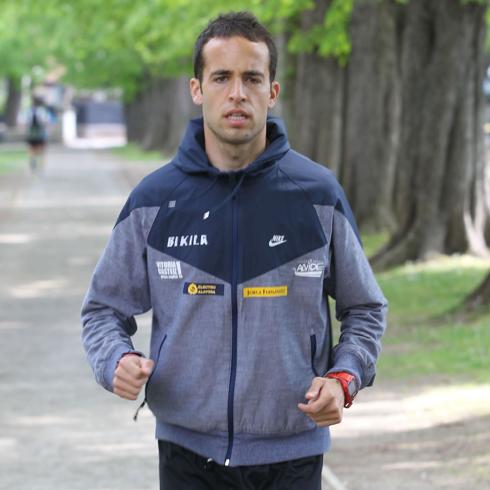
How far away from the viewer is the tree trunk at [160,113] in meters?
55.7

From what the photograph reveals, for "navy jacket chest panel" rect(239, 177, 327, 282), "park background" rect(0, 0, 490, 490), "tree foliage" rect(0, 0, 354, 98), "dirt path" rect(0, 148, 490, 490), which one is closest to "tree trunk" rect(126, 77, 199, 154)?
"tree foliage" rect(0, 0, 354, 98)

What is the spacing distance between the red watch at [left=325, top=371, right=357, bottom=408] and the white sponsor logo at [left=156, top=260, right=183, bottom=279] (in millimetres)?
460

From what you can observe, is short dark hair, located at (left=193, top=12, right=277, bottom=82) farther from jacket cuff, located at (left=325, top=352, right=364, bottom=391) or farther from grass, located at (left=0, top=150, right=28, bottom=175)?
grass, located at (left=0, top=150, right=28, bottom=175)

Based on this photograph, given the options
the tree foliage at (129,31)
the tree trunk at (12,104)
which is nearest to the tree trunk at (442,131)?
the tree foliage at (129,31)

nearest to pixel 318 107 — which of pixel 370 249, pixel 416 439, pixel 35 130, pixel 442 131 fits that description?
pixel 370 249

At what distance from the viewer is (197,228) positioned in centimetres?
398

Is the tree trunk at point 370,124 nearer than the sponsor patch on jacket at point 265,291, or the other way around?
the sponsor patch on jacket at point 265,291

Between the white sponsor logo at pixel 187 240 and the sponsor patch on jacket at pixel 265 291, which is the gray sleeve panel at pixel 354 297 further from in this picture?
the white sponsor logo at pixel 187 240

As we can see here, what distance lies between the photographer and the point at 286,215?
13.1 feet

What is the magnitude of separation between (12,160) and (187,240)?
52320 mm

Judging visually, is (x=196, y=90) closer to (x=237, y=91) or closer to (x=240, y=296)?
(x=237, y=91)

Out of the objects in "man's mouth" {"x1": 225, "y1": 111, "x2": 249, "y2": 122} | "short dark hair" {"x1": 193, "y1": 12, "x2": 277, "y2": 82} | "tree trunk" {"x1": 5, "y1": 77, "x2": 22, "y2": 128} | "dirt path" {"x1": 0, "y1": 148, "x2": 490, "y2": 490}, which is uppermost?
"short dark hair" {"x1": 193, "y1": 12, "x2": 277, "y2": 82}

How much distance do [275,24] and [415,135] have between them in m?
8.99

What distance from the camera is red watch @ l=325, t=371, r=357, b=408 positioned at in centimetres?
386
